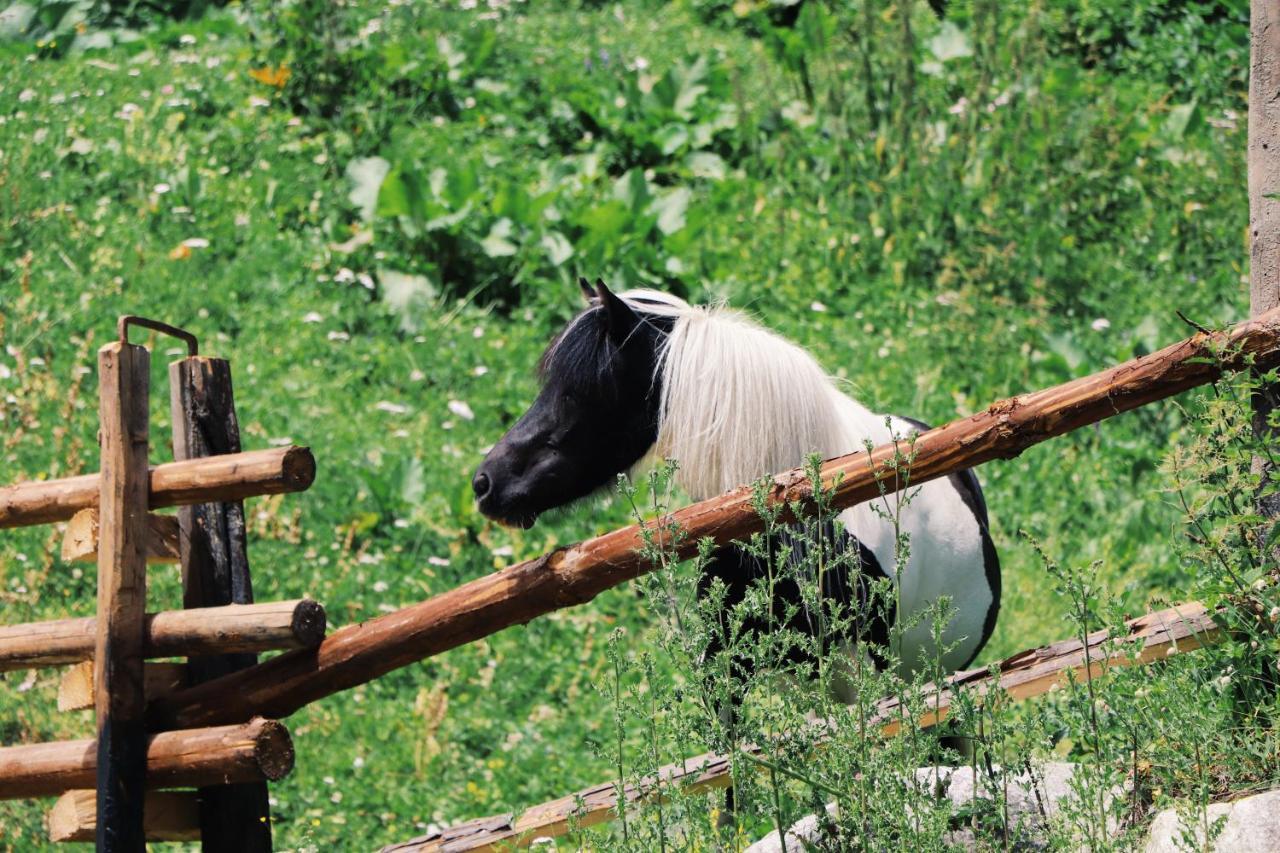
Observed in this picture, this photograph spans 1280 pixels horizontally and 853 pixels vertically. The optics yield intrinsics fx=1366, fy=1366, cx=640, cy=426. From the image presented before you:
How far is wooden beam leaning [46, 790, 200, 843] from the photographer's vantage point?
12.3 feet

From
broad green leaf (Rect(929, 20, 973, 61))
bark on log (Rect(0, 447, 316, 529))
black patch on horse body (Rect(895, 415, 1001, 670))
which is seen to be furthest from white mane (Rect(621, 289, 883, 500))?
broad green leaf (Rect(929, 20, 973, 61))

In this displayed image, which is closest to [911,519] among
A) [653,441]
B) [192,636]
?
[653,441]

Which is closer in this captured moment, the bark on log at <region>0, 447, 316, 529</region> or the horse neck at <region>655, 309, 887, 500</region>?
the bark on log at <region>0, 447, 316, 529</region>

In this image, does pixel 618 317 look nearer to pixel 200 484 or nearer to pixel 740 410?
pixel 740 410

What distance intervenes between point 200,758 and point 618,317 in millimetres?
1656

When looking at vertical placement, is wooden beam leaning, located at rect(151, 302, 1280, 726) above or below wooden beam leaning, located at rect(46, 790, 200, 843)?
above

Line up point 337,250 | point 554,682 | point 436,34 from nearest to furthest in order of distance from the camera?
1. point 554,682
2. point 337,250
3. point 436,34

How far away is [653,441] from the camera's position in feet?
13.4

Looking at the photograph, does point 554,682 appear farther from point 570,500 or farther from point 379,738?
point 570,500

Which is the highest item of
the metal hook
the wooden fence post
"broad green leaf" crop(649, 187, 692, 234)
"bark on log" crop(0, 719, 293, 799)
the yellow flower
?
the wooden fence post

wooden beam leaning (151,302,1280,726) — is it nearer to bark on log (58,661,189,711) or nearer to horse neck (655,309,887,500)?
bark on log (58,661,189,711)

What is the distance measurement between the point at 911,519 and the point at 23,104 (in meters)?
7.71

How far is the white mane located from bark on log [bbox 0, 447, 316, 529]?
1047 millimetres

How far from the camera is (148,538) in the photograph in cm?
374
